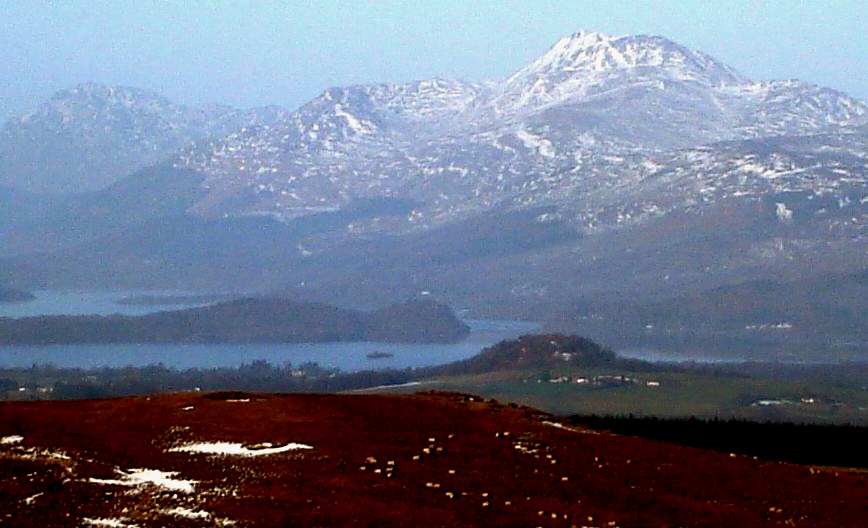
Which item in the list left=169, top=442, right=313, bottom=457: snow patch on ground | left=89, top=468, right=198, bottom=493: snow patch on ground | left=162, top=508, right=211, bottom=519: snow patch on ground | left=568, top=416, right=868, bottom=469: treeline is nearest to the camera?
left=162, top=508, right=211, bottom=519: snow patch on ground

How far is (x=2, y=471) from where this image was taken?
37.1 m

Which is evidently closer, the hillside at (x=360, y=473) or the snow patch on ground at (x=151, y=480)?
the hillside at (x=360, y=473)

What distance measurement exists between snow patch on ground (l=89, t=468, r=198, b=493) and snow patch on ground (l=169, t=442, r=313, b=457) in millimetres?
2750

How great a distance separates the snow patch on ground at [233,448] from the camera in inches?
1586

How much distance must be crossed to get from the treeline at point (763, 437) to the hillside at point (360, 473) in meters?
10.3

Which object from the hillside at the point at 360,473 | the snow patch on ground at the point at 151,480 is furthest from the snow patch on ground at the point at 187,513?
the snow patch on ground at the point at 151,480

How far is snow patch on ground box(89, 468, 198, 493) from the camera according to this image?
3622 centimetres

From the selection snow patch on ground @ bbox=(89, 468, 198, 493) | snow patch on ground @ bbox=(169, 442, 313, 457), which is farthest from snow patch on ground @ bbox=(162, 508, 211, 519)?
snow patch on ground @ bbox=(169, 442, 313, 457)

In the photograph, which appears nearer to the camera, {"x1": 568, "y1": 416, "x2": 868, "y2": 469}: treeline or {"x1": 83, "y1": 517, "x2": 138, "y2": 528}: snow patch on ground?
{"x1": 83, "y1": 517, "x2": 138, "y2": 528}: snow patch on ground

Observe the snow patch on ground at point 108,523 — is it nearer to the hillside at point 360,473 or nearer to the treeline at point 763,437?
the hillside at point 360,473

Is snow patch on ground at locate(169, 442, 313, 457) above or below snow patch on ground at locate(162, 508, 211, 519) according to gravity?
above

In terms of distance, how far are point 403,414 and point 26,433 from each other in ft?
41.7

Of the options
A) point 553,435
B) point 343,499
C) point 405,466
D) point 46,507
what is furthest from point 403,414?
point 46,507

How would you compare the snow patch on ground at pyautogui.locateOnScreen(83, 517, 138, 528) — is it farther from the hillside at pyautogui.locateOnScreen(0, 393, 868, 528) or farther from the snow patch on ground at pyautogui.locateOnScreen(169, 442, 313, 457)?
the snow patch on ground at pyautogui.locateOnScreen(169, 442, 313, 457)
